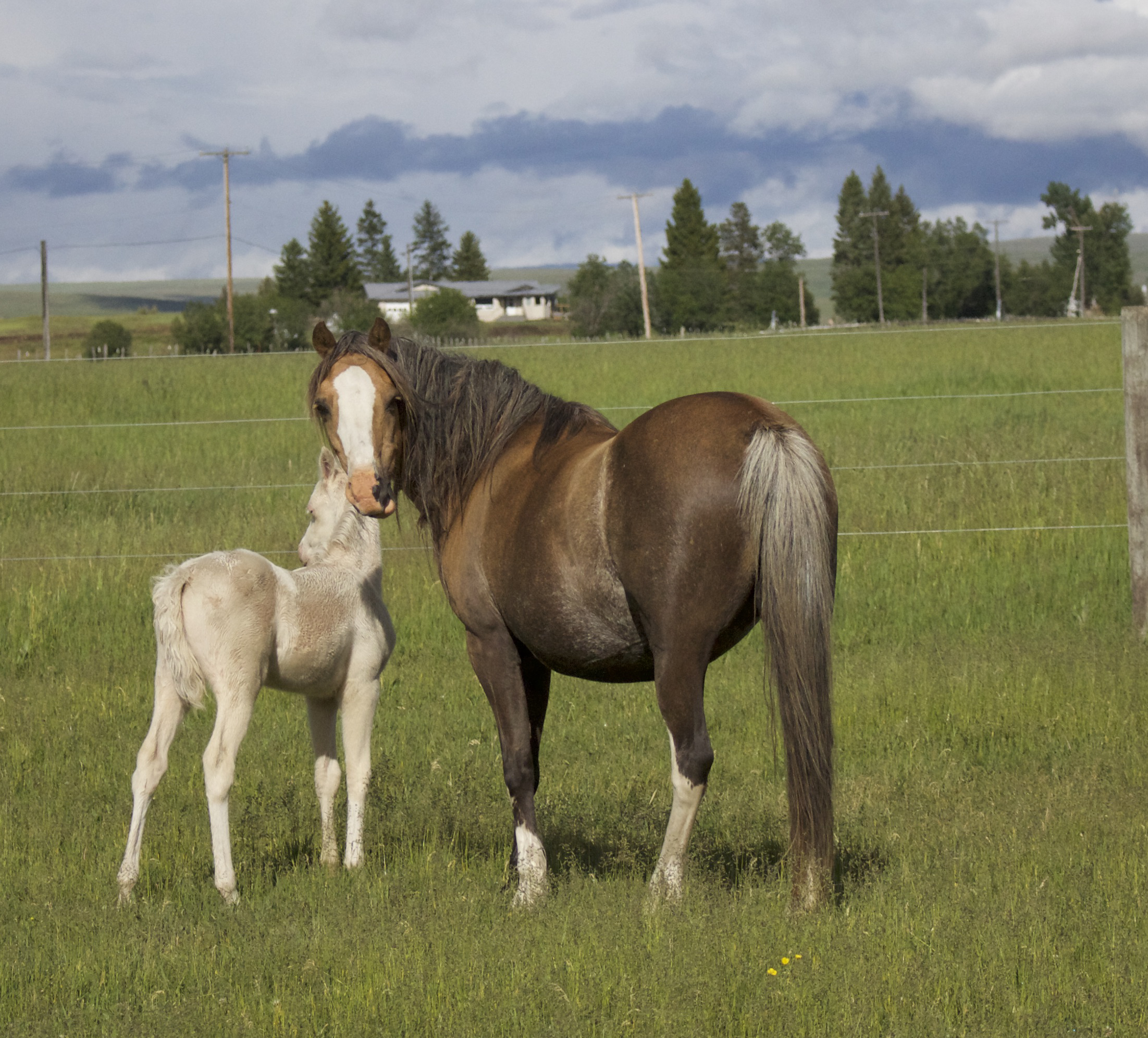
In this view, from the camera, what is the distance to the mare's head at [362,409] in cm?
357

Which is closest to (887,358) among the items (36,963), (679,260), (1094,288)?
(36,963)

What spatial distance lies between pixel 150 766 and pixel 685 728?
1.93 meters

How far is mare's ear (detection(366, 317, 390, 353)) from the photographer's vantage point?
12.6 ft

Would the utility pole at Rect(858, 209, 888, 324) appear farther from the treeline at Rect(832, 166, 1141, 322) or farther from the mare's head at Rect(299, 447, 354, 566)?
the mare's head at Rect(299, 447, 354, 566)

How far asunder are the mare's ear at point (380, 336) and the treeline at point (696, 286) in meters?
59.6

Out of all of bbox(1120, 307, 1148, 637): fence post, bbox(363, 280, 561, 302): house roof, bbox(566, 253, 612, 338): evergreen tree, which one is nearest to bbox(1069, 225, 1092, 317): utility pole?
bbox(566, 253, 612, 338): evergreen tree

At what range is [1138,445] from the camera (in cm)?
716

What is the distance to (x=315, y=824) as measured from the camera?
4.89 m

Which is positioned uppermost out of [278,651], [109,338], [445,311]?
[445,311]

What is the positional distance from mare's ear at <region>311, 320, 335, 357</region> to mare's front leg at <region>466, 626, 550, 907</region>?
1.10m

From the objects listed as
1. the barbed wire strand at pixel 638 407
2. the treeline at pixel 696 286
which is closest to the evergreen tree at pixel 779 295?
the treeline at pixel 696 286

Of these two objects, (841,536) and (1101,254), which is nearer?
(841,536)

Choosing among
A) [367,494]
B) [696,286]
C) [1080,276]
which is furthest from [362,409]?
[1080,276]

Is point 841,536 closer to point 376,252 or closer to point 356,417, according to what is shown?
point 356,417
